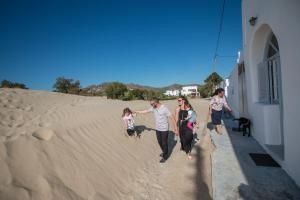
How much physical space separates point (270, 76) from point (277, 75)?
409 mm

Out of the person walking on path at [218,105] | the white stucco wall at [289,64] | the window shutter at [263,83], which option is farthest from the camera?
the person walking on path at [218,105]

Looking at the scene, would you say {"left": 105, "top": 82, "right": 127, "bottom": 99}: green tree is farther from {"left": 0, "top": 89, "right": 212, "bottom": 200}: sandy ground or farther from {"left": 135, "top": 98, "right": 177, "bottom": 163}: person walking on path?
{"left": 135, "top": 98, "right": 177, "bottom": 163}: person walking on path

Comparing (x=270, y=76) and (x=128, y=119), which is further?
(x=128, y=119)

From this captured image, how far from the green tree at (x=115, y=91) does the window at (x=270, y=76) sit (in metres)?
32.7

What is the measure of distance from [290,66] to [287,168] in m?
2.02

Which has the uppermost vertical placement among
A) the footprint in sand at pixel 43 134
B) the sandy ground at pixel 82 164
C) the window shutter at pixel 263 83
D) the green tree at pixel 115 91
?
the green tree at pixel 115 91

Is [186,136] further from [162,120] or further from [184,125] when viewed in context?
[162,120]

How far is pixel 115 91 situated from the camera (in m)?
38.6

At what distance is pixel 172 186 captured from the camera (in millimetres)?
4492

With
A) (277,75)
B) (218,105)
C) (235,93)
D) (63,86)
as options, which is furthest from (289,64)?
(63,86)

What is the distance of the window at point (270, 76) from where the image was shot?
5633mm

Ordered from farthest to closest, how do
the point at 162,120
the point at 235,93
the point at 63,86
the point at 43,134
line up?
the point at 63,86, the point at 235,93, the point at 162,120, the point at 43,134

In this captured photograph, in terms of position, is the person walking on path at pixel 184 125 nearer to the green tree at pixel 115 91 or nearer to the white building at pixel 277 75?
the white building at pixel 277 75

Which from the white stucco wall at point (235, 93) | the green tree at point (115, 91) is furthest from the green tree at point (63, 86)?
the white stucco wall at point (235, 93)
